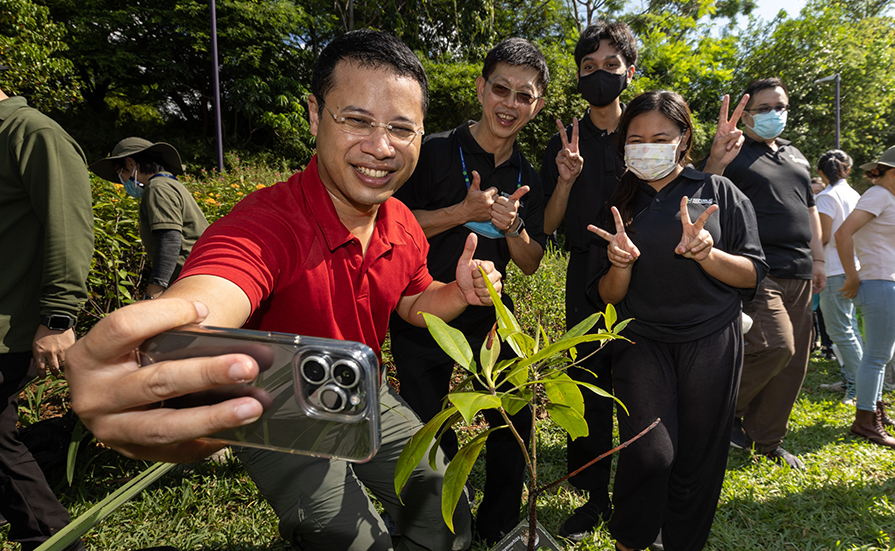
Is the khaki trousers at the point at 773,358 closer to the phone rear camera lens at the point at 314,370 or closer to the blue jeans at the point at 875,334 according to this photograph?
the blue jeans at the point at 875,334

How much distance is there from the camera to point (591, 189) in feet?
8.98

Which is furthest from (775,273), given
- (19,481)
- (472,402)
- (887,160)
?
(19,481)

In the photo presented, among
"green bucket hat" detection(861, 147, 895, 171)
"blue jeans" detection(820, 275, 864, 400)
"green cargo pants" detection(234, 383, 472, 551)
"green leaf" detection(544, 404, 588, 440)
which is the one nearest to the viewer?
"green leaf" detection(544, 404, 588, 440)

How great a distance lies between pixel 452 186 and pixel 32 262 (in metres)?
1.95

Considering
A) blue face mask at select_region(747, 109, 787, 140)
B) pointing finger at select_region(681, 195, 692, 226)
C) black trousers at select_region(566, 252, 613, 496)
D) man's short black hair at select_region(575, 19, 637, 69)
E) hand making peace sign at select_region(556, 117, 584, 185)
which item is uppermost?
man's short black hair at select_region(575, 19, 637, 69)

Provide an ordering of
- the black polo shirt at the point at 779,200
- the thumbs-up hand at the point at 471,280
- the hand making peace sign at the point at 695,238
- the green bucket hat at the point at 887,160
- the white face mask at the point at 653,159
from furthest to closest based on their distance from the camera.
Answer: the green bucket hat at the point at 887,160
the black polo shirt at the point at 779,200
the white face mask at the point at 653,159
the hand making peace sign at the point at 695,238
the thumbs-up hand at the point at 471,280

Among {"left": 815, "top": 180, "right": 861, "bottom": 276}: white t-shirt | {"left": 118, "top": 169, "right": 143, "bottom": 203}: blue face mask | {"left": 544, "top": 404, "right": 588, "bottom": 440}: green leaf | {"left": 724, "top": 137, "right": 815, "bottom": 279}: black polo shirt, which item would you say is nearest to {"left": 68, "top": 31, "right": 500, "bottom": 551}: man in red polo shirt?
{"left": 544, "top": 404, "right": 588, "bottom": 440}: green leaf

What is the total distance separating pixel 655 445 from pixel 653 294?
64cm

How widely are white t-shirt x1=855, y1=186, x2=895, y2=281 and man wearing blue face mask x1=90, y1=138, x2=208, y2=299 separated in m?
4.96

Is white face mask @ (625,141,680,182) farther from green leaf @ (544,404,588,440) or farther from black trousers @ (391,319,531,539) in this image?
green leaf @ (544,404,588,440)

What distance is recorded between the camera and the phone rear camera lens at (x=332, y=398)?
0.81 m

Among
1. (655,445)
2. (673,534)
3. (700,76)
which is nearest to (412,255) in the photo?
(655,445)

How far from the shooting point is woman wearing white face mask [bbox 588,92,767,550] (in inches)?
79.1

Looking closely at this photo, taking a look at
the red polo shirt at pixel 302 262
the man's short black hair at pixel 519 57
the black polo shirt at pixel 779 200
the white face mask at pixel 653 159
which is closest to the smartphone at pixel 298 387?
the red polo shirt at pixel 302 262
